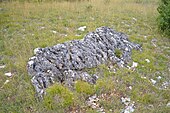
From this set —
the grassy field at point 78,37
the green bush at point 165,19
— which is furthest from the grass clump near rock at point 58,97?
the green bush at point 165,19

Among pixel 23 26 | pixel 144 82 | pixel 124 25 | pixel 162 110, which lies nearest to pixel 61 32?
pixel 23 26

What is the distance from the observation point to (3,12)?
39.2 feet

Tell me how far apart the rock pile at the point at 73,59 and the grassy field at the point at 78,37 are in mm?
271

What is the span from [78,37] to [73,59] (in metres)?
2.44

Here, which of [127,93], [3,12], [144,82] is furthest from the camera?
[3,12]

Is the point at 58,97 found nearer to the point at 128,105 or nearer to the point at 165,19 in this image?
the point at 128,105

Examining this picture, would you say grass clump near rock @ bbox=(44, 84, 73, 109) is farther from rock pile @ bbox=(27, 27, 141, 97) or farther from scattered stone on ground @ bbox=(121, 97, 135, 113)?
scattered stone on ground @ bbox=(121, 97, 135, 113)

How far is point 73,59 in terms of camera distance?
6.75 meters

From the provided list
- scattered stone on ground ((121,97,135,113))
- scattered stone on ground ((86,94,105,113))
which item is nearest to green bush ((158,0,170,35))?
scattered stone on ground ((121,97,135,113))

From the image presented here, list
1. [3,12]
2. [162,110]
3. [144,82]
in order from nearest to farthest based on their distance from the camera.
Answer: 1. [162,110]
2. [144,82]
3. [3,12]

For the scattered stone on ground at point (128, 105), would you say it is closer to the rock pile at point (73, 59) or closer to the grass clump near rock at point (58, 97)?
the rock pile at point (73, 59)

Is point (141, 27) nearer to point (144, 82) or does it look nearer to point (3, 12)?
point (144, 82)

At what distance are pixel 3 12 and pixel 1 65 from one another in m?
5.71

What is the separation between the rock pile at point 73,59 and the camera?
6.18 m
